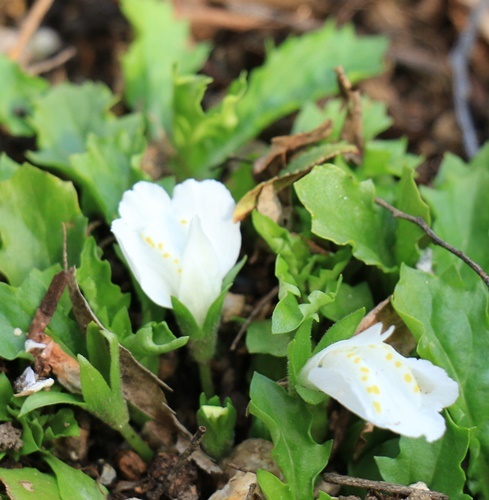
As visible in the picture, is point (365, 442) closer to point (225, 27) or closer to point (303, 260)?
point (303, 260)

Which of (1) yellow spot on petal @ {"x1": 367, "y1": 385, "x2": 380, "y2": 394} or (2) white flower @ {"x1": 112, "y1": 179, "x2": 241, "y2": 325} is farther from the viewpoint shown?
(2) white flower @ {"x1": 112, "y1": 179, "x2": 241, "y2": 325}

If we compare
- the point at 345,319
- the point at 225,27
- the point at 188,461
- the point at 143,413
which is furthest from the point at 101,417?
the point at 225,27

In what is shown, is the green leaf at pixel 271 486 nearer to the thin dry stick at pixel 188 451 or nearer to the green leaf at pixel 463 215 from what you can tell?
the thin dry stick at pixel 188 451

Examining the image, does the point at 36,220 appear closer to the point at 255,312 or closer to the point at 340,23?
the point at 255,312

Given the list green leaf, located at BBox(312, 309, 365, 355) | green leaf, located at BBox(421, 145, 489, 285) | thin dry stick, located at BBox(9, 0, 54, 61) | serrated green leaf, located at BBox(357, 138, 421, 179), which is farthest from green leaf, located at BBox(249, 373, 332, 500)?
thin dry stick, located at BBox(9, 0, 54, 61)

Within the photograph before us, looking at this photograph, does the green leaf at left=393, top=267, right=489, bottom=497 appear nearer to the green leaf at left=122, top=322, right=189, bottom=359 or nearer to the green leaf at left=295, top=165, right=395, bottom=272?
the green leaf at left=295, top=165, right=395, bottom=272

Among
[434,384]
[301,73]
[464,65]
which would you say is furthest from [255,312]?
[464,65]
